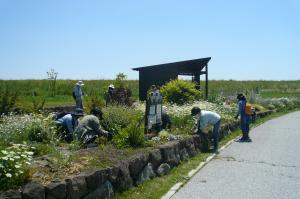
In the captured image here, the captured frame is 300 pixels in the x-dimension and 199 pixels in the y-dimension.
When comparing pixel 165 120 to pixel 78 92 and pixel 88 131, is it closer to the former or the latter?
pixel 88 131

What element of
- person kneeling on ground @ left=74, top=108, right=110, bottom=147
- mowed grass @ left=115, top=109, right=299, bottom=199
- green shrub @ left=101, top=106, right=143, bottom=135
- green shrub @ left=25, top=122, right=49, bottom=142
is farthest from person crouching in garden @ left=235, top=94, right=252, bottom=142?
green shrub @ left=25, top=122, right=49, bottom=142

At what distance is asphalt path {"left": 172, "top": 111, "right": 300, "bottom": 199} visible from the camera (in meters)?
8.61

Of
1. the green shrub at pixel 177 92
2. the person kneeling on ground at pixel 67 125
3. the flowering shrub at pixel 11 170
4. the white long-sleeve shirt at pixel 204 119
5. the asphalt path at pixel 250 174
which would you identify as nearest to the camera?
the flowering shrub at pixel 11 170

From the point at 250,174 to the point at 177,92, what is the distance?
38.5ft

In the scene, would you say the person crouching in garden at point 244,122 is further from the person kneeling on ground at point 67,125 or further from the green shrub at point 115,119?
the person kneeling on ground at point 67,125

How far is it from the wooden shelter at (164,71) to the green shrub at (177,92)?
1.08 metres

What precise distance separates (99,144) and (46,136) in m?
1.23

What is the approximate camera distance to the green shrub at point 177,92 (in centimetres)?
2194

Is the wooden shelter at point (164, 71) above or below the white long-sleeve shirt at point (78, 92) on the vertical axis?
above

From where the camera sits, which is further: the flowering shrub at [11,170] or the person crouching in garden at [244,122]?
the person crouching in garden at [244,122]

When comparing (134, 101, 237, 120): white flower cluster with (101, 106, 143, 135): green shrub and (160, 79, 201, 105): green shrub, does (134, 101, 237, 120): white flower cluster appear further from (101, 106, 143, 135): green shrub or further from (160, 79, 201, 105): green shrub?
(101, 106, 143, 135): green shrub

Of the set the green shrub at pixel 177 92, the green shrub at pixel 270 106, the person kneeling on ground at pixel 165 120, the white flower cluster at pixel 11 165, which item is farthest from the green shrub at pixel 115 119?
the green shrub at pixel 270 106

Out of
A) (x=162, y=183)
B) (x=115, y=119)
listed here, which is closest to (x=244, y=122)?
(x=115, y=119)

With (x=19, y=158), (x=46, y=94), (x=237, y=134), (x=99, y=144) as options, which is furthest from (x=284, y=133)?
(x=46, y=94)
